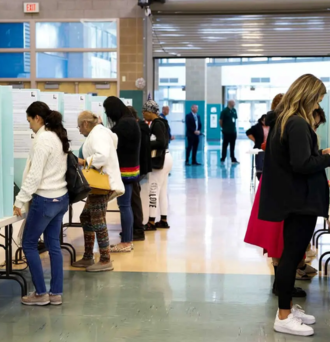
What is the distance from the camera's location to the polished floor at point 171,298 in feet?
12.8

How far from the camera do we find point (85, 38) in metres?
14.1

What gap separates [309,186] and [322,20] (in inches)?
462

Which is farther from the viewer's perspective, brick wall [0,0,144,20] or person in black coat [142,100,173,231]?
brick wall [0,0,144,20]

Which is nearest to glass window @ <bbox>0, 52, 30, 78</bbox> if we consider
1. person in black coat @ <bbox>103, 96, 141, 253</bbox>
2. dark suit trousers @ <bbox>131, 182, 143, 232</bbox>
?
dark suit trousers @ <bbox>131, 182, 143, 232</bbox>

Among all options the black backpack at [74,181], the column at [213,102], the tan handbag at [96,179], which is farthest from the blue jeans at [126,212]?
the column at [213,102]

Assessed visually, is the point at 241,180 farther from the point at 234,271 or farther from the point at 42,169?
the point at 42,169

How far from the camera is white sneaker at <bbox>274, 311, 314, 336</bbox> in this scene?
12.5ft

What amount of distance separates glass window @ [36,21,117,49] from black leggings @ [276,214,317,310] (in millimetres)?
10972

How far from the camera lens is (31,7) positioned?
14250mm

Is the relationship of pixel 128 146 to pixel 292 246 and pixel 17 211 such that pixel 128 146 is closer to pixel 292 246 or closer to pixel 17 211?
pixel 17 211

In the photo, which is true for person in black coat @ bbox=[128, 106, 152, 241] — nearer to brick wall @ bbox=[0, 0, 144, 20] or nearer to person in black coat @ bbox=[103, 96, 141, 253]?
person in black coat @ bbox=[103, 96, 141, 253]

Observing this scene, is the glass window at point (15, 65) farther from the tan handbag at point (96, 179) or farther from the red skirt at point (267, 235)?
the red skirt at point (267, 235)

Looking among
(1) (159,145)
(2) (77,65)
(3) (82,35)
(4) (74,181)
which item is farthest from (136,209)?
(3) (82,35)

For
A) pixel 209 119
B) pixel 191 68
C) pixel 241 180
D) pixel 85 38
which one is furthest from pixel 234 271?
pixel 209 119
